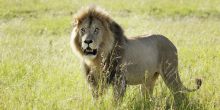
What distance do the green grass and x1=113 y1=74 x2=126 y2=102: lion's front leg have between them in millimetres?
90

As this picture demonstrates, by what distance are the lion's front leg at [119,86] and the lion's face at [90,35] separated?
1.21 ft

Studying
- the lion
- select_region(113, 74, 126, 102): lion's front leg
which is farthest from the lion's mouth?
select_region(113, 74, 126, 102): lion's front leg

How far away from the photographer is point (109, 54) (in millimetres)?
5684

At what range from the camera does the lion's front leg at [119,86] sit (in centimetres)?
543

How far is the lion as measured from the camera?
5488 mm

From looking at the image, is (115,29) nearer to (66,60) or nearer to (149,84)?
(149,84)

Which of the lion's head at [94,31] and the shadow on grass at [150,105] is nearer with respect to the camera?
the shadow on grass at [150,105]

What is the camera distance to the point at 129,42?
6.02m

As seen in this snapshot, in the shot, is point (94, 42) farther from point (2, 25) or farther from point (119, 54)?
point (2, 25)

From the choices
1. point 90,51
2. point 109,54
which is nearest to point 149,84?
point 109,54

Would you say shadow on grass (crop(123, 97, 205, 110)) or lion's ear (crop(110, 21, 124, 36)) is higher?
lion's ear (crop(110, 21, 124, 36))

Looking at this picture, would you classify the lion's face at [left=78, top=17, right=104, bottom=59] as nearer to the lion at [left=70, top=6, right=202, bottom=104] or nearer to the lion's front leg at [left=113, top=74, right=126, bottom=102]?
the lion at [left=70, top=6, right=202, bottom=104]

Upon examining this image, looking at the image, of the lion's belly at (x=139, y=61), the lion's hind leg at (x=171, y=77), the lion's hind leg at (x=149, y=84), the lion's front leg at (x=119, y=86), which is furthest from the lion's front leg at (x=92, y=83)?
the lion's hind leg at (x=171, y=77)

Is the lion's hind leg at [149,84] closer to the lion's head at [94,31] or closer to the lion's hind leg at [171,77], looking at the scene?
the lion's hind leg at [171,77]
